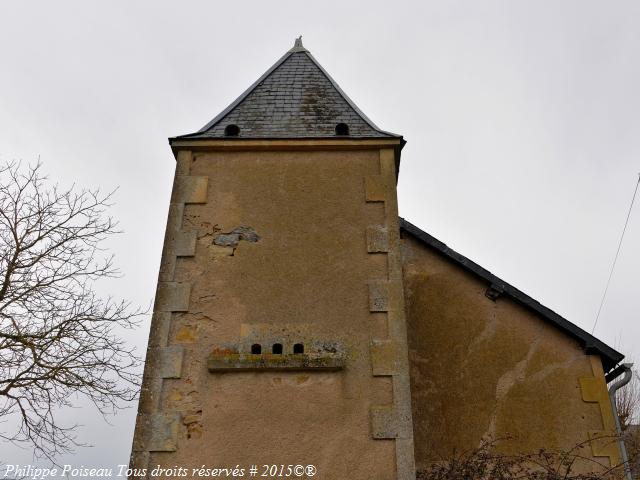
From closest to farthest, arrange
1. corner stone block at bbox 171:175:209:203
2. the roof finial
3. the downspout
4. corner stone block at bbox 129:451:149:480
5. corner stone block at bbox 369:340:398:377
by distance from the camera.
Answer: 1. corner stone block at bbox 129:451:149:480
2. corner stone block at bbox 369:340:398:377
3. the downspout
4. corner stone block at bbox 171:175:209:203
5. the roof finial

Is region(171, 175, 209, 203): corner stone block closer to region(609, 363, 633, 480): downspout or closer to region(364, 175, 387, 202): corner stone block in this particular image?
region(364, 175, 387, 202): corner stone block

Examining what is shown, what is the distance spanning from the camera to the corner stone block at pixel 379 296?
5.34 metres

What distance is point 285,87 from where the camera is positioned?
8039 mm

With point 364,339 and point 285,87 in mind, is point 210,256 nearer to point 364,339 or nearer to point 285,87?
point 364,339

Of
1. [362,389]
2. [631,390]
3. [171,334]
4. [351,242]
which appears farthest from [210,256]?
[631,390]

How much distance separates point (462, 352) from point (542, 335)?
1.01 meters

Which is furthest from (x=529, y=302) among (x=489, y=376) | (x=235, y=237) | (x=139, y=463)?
(x=139, y=463)

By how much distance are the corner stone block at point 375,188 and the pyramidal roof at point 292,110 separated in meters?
0.62

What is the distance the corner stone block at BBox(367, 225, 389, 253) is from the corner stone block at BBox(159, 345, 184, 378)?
2143 mm

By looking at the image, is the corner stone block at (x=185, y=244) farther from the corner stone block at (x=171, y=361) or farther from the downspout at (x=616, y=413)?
the downspout at (x=616, y=413)

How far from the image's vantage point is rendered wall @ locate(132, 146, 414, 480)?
185 inches

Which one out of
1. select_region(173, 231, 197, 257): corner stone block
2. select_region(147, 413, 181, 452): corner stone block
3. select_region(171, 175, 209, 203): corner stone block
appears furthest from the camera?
select_region(171, 175, 209, 203): corner stone block

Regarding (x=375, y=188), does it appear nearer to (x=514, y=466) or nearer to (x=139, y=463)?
(x=514, y=466)

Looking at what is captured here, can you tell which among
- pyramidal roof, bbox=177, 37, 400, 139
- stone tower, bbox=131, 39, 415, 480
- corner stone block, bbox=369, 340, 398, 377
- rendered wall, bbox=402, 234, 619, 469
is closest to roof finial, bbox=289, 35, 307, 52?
pyramidal roof, bbox=177, 37, 400, 139
